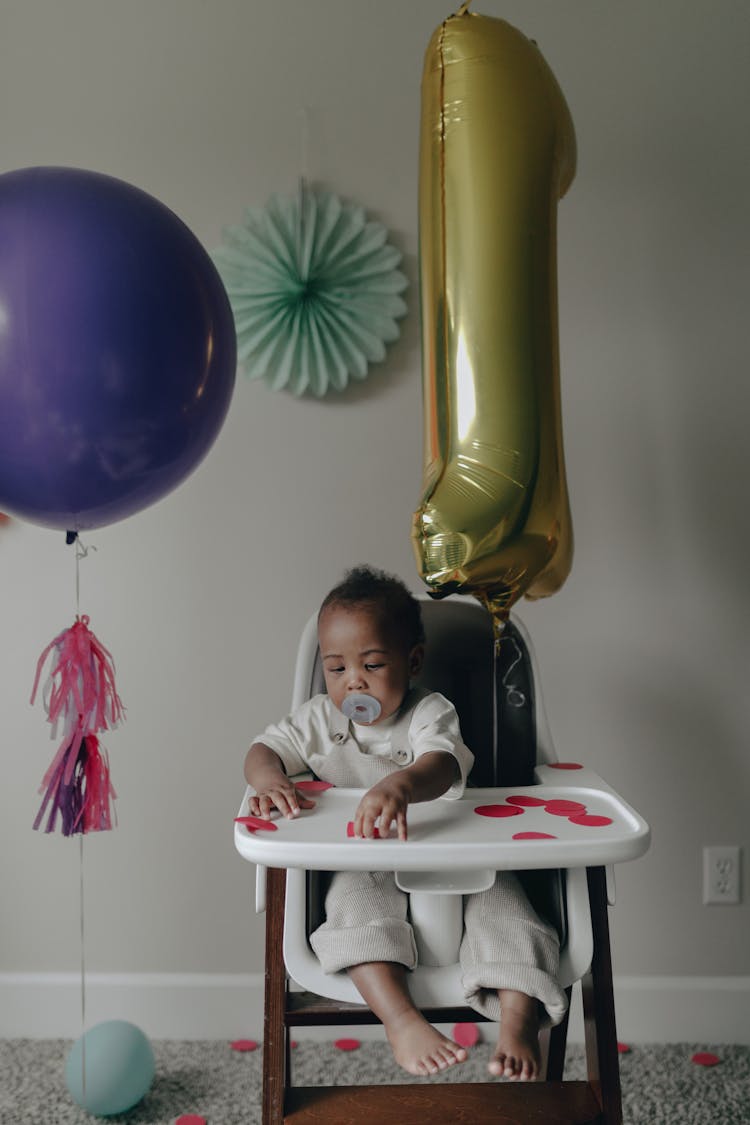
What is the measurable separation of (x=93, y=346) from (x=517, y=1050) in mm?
892

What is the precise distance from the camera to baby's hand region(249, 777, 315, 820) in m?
1.16

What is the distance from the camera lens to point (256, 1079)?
1.70 m

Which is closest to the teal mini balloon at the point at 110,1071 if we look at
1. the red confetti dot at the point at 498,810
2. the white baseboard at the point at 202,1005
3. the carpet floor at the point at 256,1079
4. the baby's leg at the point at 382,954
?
the carpet floor at the point at 256,1079

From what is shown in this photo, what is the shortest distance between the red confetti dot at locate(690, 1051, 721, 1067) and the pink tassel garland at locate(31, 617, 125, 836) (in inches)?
44.3

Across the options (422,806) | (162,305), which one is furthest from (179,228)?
(422,806)

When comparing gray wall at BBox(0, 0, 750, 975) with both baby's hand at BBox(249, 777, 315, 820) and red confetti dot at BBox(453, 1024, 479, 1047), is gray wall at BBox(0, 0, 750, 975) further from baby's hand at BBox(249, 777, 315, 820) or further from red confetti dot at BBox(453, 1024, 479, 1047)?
baby's hand at BBox(249, 777, 315, 820)

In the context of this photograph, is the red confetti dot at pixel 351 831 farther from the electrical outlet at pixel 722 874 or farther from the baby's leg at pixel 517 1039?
the electrical outlet at pixel 722 874

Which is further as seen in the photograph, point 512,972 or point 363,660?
point 363,660

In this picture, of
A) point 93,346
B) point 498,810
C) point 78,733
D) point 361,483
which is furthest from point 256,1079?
point 93,346

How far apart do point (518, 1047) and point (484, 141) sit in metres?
1.03

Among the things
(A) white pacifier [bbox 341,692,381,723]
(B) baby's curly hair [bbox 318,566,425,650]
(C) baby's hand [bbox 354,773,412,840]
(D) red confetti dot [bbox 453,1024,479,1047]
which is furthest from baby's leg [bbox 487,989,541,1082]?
(D) red confetti dot [bbox 453,1024,479,1047]

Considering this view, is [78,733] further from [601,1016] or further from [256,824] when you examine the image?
[601,1016]

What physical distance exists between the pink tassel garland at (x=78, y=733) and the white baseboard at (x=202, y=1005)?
0.64 metres

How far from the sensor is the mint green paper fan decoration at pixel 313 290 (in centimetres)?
179
